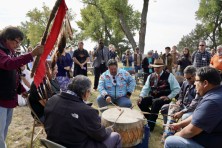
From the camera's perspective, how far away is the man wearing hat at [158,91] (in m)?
4.84

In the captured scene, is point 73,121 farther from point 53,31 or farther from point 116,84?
point 116,84

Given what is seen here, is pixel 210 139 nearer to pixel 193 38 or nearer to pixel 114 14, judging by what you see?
pixel 114 14

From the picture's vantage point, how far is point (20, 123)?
5195 millimetres

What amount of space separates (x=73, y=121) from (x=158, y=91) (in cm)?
308

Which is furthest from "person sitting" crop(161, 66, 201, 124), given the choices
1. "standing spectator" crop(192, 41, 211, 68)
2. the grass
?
"standing spectator" crop(192, 41, 211, 68)

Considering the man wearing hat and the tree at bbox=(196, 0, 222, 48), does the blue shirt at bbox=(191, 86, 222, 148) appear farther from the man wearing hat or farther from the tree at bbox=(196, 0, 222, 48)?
the tree at bbox=(196, 0, 222, 48)

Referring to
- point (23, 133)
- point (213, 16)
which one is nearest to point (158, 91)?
point (23, 133)

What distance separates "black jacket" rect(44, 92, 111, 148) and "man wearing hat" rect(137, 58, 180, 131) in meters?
2.58

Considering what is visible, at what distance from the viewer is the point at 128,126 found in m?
3.41

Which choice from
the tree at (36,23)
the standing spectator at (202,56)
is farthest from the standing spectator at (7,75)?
the tree at (36,23)

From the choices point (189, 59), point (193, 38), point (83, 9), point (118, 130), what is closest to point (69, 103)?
point (118, 130)

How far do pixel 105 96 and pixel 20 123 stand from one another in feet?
6.75

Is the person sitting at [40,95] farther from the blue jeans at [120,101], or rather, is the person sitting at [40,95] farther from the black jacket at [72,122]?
the blue jeans at [120,101]

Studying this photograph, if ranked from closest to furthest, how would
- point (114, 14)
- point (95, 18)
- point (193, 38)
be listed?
point (114, 14) < point (95, 18) < point (193, 38)
